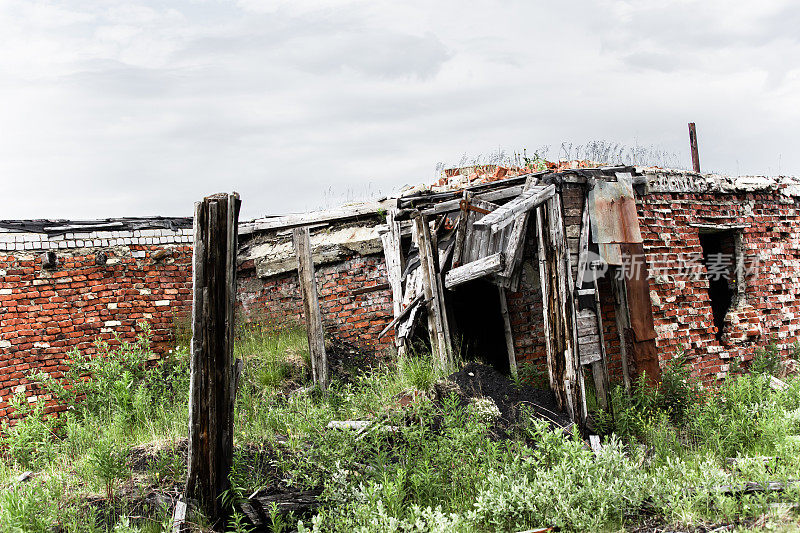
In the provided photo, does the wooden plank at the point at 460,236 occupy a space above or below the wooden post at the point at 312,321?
above

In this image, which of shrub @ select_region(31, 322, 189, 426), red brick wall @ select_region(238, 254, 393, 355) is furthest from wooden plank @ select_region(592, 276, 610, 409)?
shrub @ select_region(31, 322, 189, 426)

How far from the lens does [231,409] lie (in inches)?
230

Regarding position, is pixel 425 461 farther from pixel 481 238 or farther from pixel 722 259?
pixel 722 259

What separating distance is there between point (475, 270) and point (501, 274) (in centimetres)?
37

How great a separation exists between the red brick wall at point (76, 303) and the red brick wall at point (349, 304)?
1.72m

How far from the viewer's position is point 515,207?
707 centimetres

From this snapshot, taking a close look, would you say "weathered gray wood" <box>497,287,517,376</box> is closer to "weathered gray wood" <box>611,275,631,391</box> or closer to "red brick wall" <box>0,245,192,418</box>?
"weathered gray wood" <box>611,275,631,391</box>

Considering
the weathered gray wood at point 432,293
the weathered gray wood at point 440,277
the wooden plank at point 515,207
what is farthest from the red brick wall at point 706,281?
the weathered gray wood at point 432,293

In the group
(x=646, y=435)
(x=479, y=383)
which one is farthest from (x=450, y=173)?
(x=646, y=435)

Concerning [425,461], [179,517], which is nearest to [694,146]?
[425,461]

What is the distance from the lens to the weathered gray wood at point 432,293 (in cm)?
833

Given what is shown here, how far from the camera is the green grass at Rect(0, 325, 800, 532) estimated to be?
5.14 meters

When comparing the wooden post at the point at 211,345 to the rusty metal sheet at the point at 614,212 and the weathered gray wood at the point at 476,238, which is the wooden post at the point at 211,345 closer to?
the weathered gray wood at the point at 476,238

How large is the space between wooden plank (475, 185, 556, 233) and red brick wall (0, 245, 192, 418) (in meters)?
6.17
